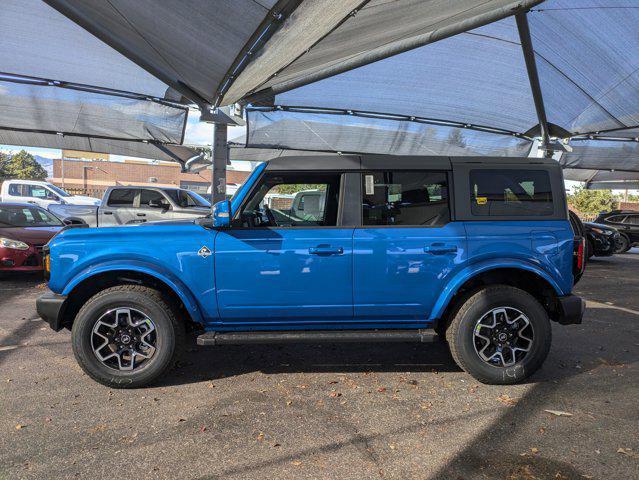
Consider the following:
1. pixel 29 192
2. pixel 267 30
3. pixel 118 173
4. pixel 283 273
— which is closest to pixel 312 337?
pixel 283 273

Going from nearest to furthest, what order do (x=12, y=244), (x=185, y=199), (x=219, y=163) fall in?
(x=12, y=244) → (x=219, y=163) → (x=185, y=199)

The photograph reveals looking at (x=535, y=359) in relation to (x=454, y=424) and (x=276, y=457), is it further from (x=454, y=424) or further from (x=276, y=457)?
(x=276, y=457)

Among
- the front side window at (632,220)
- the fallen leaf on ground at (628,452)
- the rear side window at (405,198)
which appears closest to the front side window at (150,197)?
the rear side window at (405,198)

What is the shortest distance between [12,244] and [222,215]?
6.63 meters

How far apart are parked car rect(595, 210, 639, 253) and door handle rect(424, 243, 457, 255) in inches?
595

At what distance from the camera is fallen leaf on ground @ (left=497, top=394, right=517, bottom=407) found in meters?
3.68

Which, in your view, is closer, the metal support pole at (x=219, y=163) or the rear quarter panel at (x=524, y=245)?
the rear quarter panel at (x=524, y=245)

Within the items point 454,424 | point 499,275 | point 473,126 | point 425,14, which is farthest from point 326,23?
point 473,126

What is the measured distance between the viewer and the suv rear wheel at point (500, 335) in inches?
156

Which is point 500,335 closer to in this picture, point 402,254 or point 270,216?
point 402,254

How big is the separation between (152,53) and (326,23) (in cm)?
472

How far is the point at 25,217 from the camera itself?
9672mm

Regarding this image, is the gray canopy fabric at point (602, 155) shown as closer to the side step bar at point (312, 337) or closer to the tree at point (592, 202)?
the side step bar at point (312, 337)

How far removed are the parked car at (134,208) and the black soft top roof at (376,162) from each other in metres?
8.60
